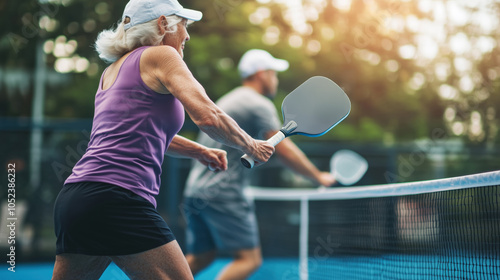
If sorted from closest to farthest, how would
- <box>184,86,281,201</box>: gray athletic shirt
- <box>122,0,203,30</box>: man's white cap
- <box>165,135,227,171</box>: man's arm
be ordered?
1. <box>122,0,203,30</box>: man's white cap
2. <box>165,135,227,171</box>: man's arm
3. <box>184,86,281,201</box>: gray athletic shirt

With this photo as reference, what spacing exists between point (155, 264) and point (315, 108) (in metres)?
1.06

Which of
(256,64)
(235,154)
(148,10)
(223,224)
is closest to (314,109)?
(148,10)

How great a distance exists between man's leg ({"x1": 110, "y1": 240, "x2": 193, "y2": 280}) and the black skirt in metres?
0.02

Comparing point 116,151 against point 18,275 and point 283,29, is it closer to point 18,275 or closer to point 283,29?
point 18,275

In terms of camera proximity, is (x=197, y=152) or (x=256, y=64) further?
(x=256, y=64)

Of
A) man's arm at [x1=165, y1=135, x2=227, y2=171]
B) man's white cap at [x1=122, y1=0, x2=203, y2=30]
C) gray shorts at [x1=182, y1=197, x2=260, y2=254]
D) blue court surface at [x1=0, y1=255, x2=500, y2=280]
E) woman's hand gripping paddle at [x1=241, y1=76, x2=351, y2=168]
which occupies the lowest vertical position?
blue court surface at [x1=0, y1=255, x2=500, y2=280]

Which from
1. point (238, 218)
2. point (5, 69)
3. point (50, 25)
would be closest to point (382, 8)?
point (50, 25)

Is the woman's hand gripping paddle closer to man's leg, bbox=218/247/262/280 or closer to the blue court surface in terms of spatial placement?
man's leg, bbox=218/247/262/280

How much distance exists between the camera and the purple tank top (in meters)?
2.11

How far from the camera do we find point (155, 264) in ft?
6.75

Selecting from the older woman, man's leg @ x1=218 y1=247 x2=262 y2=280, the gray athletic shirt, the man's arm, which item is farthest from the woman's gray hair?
man's leg @ x1=218 y1=247 x2=262 y2=280

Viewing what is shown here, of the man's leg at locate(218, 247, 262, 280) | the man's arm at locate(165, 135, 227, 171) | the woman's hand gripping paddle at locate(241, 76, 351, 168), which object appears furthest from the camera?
the man's leg at locate(218, 247, 262, 280)

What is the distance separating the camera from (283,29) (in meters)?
12.6

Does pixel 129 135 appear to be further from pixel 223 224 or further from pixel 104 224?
pixel 223 224
